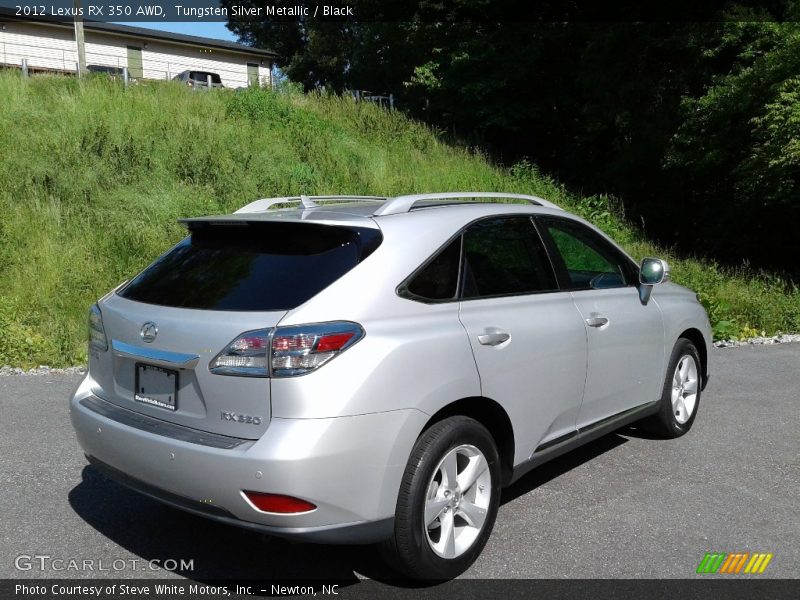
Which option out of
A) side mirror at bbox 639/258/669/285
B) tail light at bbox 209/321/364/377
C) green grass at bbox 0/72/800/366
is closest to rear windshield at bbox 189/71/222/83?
green grass at bbox 0/72/800/366

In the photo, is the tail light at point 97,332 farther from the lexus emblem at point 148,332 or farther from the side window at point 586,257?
the side window at point 586,257

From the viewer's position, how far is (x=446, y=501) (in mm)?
3424

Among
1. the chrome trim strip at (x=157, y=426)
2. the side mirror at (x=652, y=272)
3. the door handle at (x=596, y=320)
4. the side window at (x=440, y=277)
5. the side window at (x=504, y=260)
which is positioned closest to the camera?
the chrome trim strip at (x=157, y=426)

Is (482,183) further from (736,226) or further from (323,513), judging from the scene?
(323,513)

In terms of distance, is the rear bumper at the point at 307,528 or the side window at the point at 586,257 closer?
the rear bumper at the point at 307,528

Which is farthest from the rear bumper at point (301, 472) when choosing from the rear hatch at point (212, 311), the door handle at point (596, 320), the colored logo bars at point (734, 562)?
the colored logo bars at point (734, 562)

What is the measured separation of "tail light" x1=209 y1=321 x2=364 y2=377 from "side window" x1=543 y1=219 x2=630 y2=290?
72.7 inches

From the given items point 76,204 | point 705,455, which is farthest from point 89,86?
point 705,455

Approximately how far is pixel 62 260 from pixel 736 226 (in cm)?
1412

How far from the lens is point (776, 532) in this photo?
3994 millimetres

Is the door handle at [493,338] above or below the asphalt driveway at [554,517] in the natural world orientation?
above

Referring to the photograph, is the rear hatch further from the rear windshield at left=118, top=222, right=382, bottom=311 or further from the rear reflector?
the rear reflector

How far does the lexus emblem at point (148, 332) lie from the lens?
3337 millimetres

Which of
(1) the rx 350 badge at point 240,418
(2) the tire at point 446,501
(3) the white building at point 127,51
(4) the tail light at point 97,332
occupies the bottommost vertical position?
(2) the tire at point 446,501
